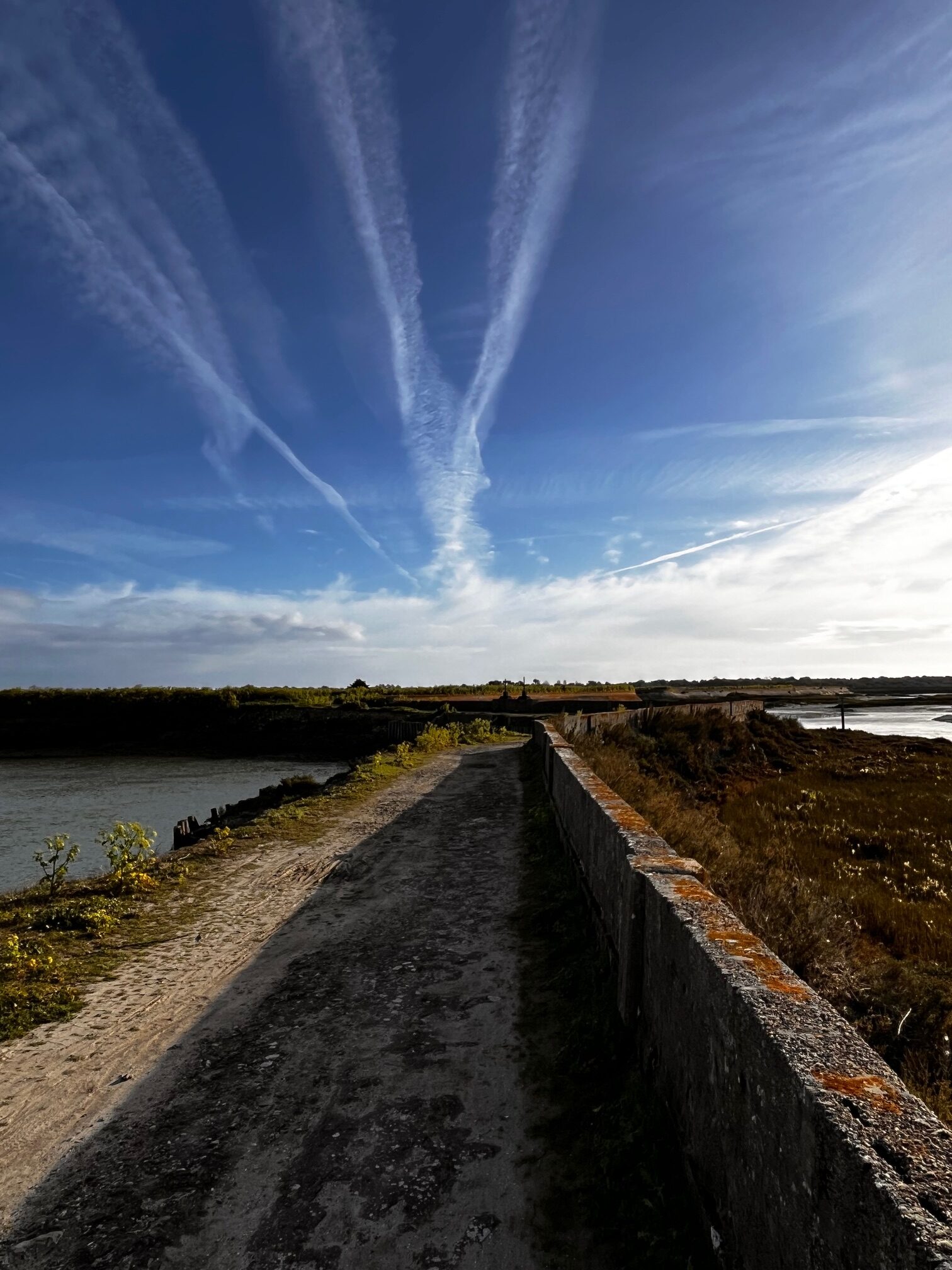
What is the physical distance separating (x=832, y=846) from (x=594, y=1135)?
1291cm

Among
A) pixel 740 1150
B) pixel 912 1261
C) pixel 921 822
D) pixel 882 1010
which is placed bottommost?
pixel 921 822

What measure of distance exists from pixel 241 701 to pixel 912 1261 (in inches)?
1890

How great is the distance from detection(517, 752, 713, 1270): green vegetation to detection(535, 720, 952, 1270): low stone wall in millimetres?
159

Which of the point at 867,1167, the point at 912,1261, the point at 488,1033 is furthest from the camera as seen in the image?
the point at 488,1033

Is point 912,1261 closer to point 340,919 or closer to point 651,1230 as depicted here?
point 651,1230

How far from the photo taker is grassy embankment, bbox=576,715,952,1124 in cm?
465

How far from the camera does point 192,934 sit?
609 cm

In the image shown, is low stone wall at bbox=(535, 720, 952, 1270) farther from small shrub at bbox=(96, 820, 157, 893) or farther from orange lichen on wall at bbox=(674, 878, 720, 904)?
small shrub at bbox=(96, 820, 157, 893)

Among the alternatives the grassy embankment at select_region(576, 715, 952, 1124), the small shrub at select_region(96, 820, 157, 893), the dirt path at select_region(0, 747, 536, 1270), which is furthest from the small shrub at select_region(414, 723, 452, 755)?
the dirt path at select_region(0, 747, 536, 1270)

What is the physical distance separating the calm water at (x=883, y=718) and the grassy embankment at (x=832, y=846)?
508 inches

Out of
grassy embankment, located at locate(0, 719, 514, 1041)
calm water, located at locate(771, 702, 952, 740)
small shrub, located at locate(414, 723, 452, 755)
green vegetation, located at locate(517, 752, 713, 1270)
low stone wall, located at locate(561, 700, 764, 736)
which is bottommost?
calm water, located at locate(771, 702, 952, 740)

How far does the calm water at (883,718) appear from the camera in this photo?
43.1m

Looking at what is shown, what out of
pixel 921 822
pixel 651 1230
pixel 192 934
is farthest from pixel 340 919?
pixel 921 822

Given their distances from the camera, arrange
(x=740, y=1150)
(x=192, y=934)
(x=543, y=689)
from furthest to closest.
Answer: (x=543, y=689) → (x=192, y=934) → (x=740, y=1150)
